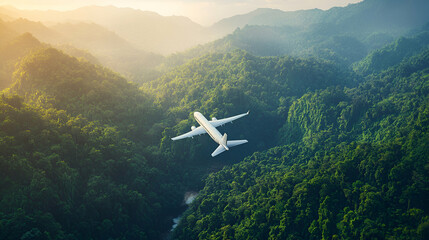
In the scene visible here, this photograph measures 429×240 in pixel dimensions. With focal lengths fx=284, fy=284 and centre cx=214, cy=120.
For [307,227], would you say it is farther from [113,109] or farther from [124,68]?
[124,68]

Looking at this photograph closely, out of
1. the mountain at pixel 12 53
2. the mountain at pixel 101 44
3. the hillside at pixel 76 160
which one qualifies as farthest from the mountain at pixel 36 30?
the hillside at pixel 76 160

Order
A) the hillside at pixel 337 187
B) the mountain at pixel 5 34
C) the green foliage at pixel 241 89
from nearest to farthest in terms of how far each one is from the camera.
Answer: the hillside at pixel 337 187
the green foliage at pixel 241 89
the mountain at pixel 5 34

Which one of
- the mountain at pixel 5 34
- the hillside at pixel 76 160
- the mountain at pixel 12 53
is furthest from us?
the mountain at pixel 5 34

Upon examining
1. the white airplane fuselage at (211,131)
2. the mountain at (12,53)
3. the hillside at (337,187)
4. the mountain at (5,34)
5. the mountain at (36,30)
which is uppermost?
the mountain at (36,30)

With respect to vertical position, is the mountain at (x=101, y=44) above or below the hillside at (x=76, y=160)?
above

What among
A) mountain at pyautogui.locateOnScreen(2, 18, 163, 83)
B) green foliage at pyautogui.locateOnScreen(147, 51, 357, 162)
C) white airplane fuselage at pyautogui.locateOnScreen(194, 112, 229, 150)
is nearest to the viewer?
white airplane fuselage at pyautogui.locateOnScreen(194, 112, 229, 150)

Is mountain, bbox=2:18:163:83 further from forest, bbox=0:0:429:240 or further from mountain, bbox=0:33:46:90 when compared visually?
forest, bbox=0:0:429:240

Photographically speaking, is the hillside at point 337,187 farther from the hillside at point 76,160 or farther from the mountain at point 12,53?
the mountain at point 12,53

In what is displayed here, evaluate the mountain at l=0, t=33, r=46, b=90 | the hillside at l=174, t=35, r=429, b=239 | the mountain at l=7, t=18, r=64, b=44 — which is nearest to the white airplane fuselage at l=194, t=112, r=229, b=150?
the hillside at l=174, t=35, r=429, b=239

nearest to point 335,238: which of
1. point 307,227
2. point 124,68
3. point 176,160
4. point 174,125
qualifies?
point 307,227
